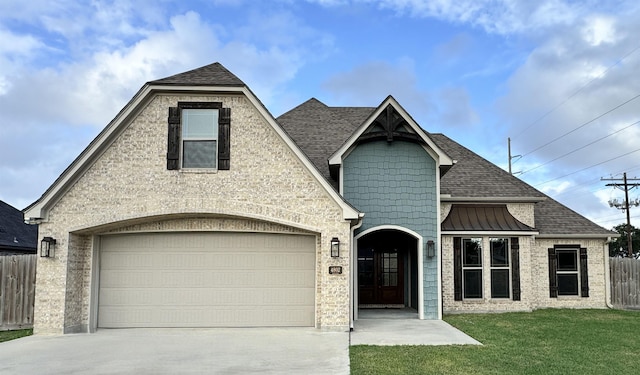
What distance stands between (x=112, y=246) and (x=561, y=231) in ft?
44.9

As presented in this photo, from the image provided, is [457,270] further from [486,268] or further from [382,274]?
[382,274]

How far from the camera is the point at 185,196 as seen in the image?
12180 millimetres

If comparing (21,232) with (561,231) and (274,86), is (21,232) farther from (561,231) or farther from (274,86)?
(561,231)

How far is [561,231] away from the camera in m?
17.0

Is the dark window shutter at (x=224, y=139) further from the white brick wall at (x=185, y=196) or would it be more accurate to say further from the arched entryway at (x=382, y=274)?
the arched entryway at (x=382, y=274)

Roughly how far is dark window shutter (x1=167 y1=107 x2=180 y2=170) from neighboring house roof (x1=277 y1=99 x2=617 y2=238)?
4.72 m

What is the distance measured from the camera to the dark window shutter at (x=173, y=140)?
1228 cm

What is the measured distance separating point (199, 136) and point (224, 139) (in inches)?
25.2

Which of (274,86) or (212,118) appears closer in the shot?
(212,118)

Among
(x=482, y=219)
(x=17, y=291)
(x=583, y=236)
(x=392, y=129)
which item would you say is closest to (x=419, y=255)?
(x=482, y=219)

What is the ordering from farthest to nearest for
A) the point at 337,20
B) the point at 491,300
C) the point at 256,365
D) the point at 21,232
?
the point at 21,232, the point at 491,300, the point at 337,20, the point at 256,365

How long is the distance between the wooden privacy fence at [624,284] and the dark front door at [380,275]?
7.12 m

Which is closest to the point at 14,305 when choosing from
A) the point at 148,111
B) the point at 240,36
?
the point at 148,111

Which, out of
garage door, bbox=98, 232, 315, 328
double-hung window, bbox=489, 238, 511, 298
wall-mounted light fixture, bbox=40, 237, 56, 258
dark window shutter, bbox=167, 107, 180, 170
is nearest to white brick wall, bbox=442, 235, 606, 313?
double-hung window, bbox=489, 238, 511, 298
